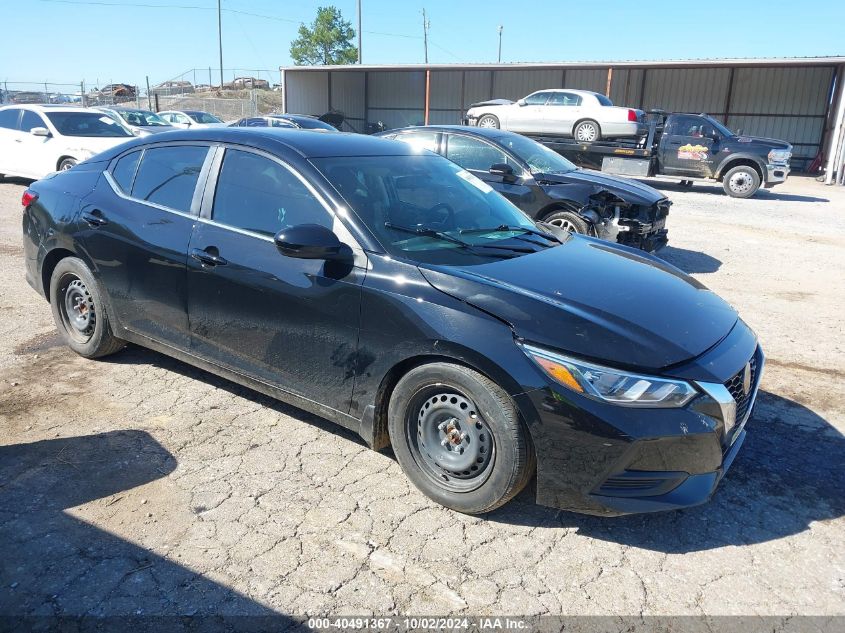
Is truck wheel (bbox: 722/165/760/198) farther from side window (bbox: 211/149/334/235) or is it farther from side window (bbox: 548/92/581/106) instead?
side window (bbox: 211/149/334/235)

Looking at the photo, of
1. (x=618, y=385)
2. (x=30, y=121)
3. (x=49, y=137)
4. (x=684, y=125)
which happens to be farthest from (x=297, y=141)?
(x=684, y=125)

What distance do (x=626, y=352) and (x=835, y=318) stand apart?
499 cm

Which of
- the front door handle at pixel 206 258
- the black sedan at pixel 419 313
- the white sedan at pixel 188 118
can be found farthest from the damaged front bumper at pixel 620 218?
the white sedan at pixel 188 118

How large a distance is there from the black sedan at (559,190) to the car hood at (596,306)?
4.47 m

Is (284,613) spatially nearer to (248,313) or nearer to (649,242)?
(248,313)

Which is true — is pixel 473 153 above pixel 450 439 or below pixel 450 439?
above

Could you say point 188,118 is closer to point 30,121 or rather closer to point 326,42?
point 30,121

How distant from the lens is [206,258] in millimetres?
3846

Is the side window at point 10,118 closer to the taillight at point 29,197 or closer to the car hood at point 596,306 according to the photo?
the taillight at point 29,197

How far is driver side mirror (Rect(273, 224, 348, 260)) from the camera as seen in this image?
3275 mm

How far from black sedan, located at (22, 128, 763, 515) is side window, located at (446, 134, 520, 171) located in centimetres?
434

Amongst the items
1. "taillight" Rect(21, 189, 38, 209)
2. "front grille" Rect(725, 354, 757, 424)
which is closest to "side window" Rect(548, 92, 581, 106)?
"taillight" Rect(21, 189, 38, 209)

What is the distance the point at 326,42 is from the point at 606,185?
3004 inches

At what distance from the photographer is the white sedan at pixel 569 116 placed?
18.3m
